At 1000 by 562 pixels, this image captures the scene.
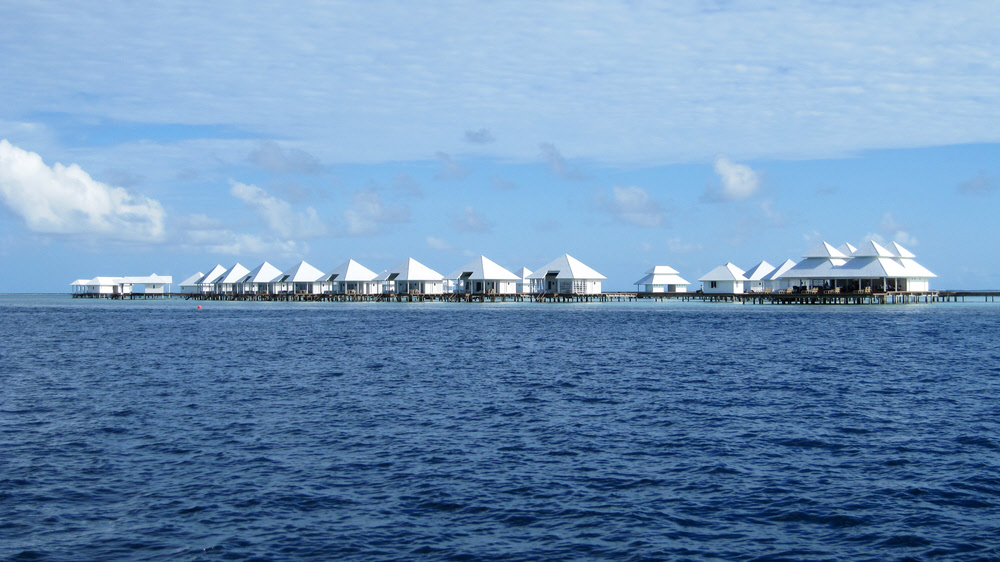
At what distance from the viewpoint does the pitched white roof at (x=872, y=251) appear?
279 feet

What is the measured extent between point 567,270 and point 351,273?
32213 mm

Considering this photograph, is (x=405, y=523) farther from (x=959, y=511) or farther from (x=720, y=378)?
(x=720, y=378)

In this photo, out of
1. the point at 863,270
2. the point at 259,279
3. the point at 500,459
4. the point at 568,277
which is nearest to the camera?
the point at 500,459

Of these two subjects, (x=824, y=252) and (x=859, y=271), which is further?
(x=824, y=252)

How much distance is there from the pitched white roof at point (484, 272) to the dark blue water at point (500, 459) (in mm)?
75110

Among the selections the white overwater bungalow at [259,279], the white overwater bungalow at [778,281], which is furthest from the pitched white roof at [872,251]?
the white overwater bungalow at [259,279]

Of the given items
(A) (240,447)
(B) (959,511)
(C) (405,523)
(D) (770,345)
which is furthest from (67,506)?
(D) (770,345)

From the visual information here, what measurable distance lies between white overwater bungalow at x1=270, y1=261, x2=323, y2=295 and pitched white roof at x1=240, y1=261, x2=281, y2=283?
148 centimetres

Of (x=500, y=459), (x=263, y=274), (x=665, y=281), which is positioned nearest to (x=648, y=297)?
(x=665, y=281)

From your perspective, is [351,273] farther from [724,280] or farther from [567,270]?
[724,280]

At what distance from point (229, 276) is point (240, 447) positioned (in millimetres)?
126307

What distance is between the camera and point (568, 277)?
103 m

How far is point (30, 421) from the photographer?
61.5ft

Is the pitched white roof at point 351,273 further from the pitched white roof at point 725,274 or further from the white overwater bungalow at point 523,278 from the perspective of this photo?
A: the pitched white roof at point 725,274
